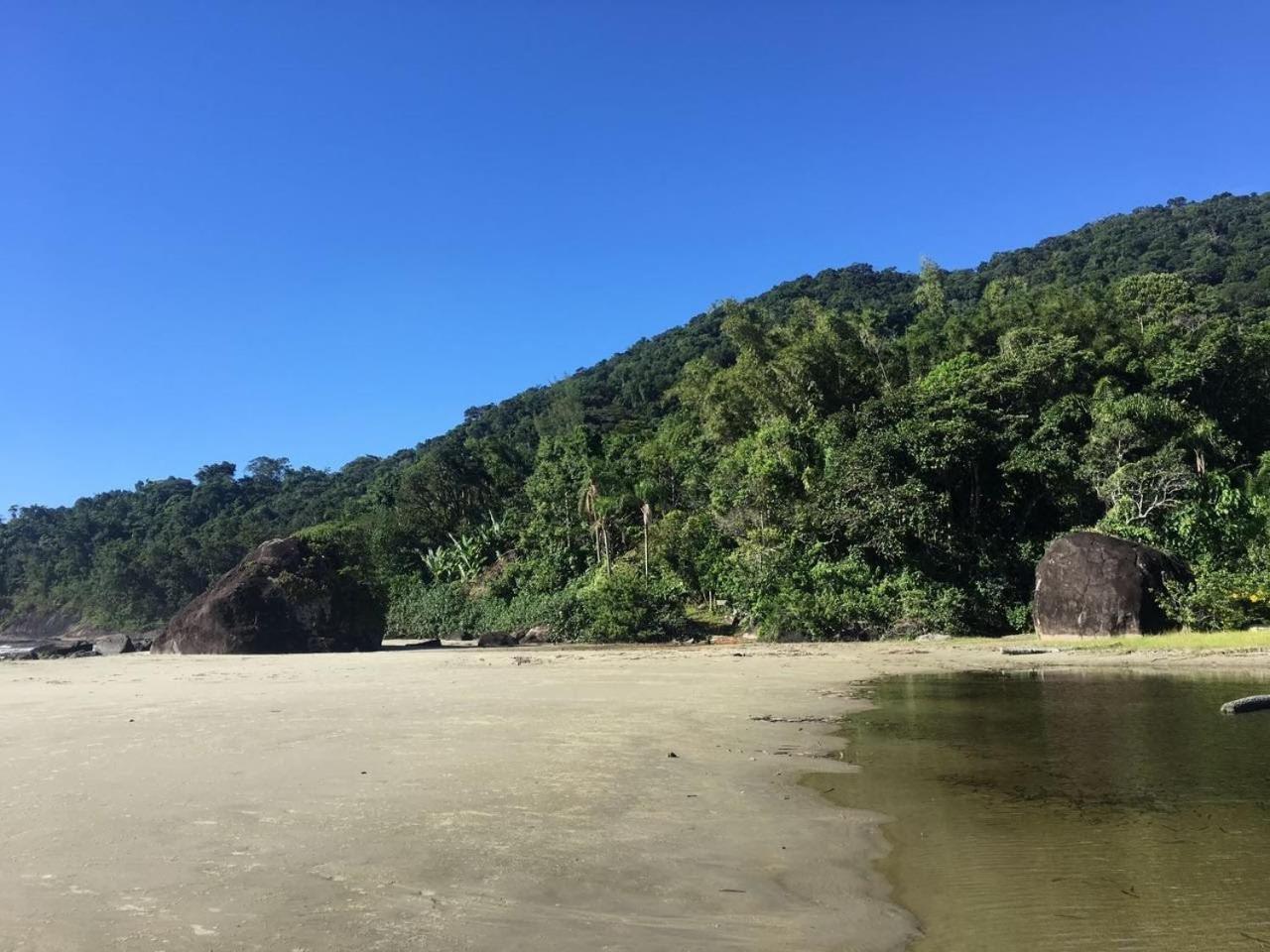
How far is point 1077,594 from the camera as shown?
23.9 meters

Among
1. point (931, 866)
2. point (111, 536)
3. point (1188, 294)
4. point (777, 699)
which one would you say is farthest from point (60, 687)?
point (111, 536)

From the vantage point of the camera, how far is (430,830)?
5.98 m

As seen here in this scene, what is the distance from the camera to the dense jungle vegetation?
2828 cm

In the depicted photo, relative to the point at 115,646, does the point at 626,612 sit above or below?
above

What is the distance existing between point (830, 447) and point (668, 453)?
1392cm

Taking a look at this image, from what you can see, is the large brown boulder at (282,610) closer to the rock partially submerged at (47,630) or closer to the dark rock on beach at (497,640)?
the dark rock on beach at (497,640)

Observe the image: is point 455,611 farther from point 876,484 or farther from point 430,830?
point 430,830

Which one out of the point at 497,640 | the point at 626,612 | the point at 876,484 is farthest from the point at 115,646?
the point at 876,484

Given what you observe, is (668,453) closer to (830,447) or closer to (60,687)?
(830,447)

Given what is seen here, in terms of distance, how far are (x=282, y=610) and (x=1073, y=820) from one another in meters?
27.9

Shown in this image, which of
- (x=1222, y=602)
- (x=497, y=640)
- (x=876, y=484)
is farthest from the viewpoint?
(x=497, y=640)

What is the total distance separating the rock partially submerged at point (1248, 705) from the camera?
11.6m

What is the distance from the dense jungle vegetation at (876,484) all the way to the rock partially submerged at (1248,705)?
12.1 metres

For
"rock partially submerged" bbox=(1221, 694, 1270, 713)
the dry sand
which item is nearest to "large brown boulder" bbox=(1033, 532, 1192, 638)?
"rock partially submerged" bbox=(1221, 694, 1270, 713)
